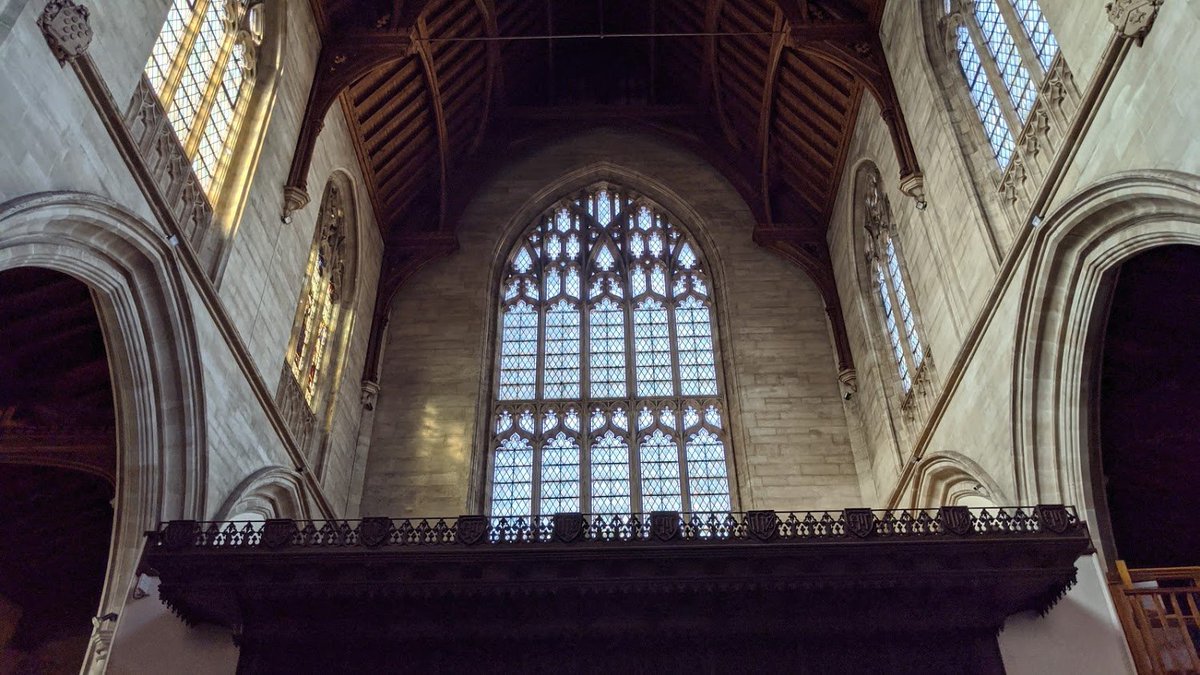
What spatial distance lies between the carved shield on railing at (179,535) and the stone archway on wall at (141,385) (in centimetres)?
78

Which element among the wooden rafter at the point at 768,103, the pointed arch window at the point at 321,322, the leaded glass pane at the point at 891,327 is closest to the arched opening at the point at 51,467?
the pointed arch window at the point at 321,322

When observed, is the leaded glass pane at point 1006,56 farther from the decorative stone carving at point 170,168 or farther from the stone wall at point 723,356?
the decorative stone carving at point 170,168

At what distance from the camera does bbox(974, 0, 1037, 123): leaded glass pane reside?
8693 mm

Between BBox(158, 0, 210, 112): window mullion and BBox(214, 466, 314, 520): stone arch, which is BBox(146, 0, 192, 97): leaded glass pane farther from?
BBox(214, 466, 314, 520): stone arch

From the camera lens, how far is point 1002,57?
9.18 meters

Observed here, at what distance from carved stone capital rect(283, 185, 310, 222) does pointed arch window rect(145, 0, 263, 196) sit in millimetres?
947

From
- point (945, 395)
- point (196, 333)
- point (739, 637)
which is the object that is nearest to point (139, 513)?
point (196, 333)

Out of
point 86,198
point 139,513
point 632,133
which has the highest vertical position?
point 632,133

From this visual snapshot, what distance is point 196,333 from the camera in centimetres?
818

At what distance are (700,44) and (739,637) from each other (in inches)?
424

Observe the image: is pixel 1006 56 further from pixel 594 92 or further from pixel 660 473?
pixel 594 92

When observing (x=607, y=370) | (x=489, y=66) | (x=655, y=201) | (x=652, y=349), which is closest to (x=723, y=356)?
(x=652, y=349)

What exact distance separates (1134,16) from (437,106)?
9.42m

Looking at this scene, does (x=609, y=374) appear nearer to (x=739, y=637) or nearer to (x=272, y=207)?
(x=272, y=207)
